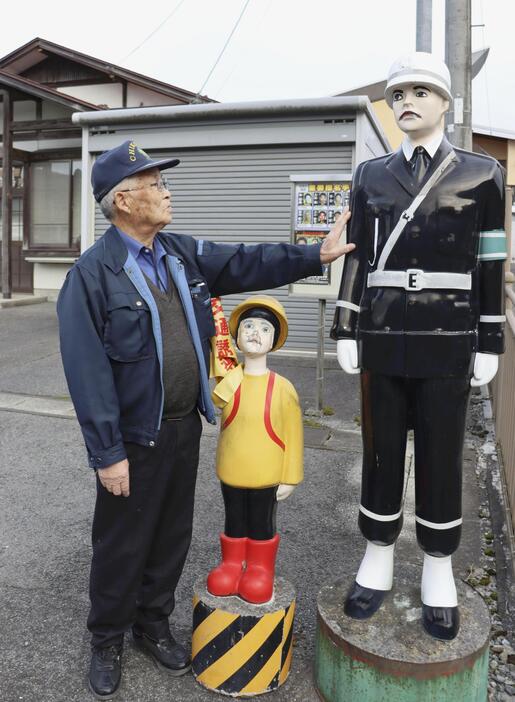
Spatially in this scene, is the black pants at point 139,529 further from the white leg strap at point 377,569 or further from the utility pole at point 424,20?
the utility pole at point 424,20

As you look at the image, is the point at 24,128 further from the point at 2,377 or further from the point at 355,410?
the point at 355,410

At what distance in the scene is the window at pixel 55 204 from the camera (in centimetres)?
1364

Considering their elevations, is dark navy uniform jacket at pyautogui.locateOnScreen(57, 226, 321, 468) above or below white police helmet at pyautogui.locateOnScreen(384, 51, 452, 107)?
below

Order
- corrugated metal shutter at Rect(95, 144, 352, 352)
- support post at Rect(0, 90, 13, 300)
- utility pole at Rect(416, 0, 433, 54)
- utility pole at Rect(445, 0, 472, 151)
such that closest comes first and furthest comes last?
utility pole at Rect(445, 0, 472, 151)
utility pole at Rect(416, 0, 433, 54)
corrugated metal shutter at Rect(95, 144, 352, 352)
support post at Rect(0, 90, 13, 300)

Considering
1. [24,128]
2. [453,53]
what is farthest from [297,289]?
[24,128]

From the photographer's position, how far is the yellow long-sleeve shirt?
2.52 meters

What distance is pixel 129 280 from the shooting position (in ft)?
7.86

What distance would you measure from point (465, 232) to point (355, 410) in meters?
4.26

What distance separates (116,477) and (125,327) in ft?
1.81

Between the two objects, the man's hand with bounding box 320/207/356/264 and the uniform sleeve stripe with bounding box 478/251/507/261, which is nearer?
the uniform sleeve stripe with bounding box 478/251/507/261

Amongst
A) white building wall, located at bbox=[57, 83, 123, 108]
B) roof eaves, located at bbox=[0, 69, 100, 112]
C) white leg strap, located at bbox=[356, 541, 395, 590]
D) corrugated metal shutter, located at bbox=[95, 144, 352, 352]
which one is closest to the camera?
white leg strap, located at bbox=[356, 541, 395, 590]

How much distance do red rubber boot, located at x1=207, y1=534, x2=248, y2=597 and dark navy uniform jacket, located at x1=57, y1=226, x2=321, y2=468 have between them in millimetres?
532

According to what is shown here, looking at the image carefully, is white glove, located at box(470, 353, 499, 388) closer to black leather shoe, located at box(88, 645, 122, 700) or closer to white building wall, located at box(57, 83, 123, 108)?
black leather shoe, located at box(88, 645, 122, 700)

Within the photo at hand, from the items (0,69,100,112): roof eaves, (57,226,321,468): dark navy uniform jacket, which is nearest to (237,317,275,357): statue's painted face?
(57,226,321,468): dark navy uniform jacket
